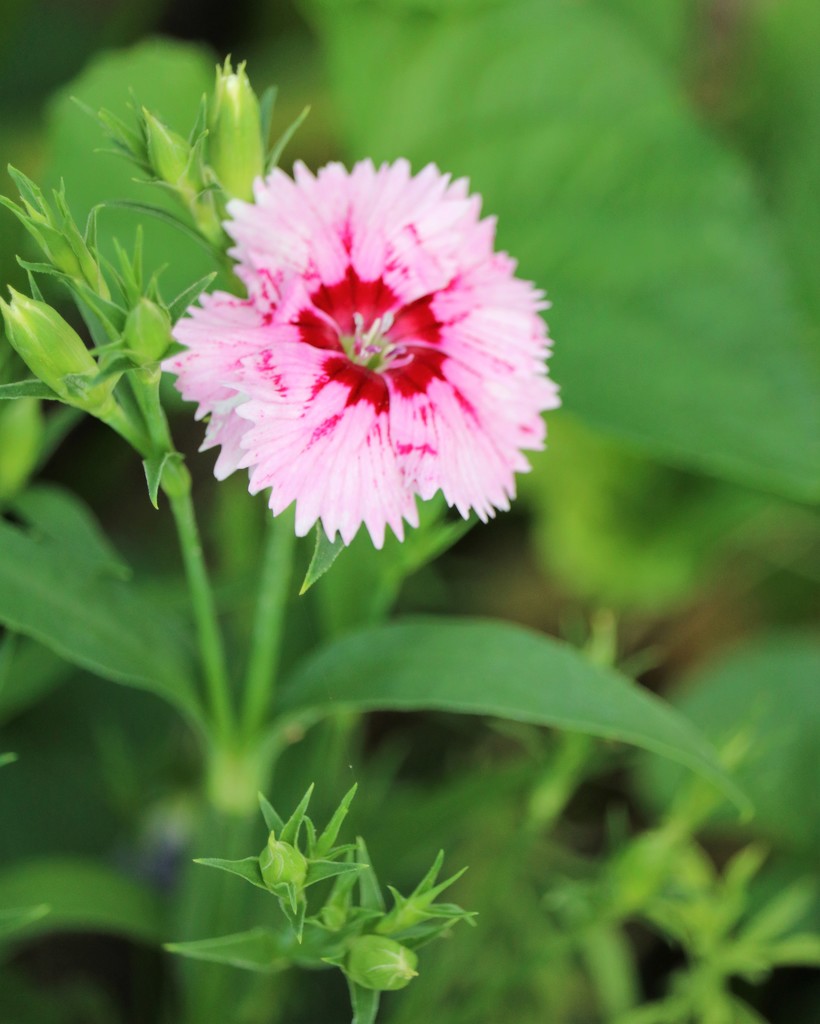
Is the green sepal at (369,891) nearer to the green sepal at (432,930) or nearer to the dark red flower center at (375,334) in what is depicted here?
the green sepal at (432,930)

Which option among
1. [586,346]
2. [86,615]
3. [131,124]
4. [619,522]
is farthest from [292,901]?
[619,522]

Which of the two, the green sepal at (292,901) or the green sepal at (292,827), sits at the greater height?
the green sepal at (292,827)

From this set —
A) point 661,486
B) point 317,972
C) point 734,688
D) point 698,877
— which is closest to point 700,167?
point 661,486

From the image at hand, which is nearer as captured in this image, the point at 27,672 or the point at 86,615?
the point at 86,615

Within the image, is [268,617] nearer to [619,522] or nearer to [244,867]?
[244,867]

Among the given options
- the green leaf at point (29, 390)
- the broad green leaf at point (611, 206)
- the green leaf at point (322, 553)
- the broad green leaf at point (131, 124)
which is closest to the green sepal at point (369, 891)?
the green leaf at point (322, 553)

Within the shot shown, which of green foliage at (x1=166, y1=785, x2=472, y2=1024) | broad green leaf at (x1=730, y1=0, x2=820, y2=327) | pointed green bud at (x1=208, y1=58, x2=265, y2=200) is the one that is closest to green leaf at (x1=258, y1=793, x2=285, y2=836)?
green foliage at (x1=166, y1=785, x2=472, y2=1024)
